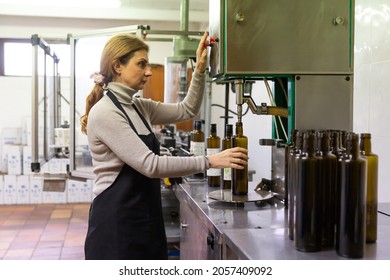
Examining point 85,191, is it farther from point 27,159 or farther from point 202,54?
point 202,54

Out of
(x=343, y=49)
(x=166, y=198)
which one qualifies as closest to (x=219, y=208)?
(x=343, y=49)

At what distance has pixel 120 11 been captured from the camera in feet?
17.7

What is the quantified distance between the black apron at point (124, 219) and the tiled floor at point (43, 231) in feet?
6.56

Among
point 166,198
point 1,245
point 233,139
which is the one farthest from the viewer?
point 1,245

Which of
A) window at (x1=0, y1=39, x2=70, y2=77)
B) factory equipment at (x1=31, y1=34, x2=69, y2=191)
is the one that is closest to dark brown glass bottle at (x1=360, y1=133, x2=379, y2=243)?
factory equipment at (x1=31, y1=34, x2=69, y2=191)

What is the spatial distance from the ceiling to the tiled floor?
7.37 ft

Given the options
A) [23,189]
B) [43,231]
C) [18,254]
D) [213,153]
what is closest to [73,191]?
[23,189]

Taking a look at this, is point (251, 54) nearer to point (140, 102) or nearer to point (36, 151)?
point (140, 102)

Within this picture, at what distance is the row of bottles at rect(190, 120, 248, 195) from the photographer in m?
1.61

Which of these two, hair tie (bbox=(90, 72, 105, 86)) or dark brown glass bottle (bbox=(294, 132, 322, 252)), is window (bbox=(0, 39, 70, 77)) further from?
dark brown glass bottle (bbox=(294, 132, 322, 252))

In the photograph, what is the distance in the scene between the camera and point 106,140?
144 cm

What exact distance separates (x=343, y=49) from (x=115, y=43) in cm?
75

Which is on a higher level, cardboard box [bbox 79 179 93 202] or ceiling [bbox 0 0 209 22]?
ceiling [bbox 0 0 209 22]

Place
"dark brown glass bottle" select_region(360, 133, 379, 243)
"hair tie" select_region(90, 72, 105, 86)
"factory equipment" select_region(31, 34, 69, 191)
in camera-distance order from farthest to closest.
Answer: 1. "factory equipment" select_region(31, 34, 69, 191)
2. "hair tie" select_region(90, 72, 105, 86)
3. "dark brown glass bottle" select_region(360, 133, 379, 243)
